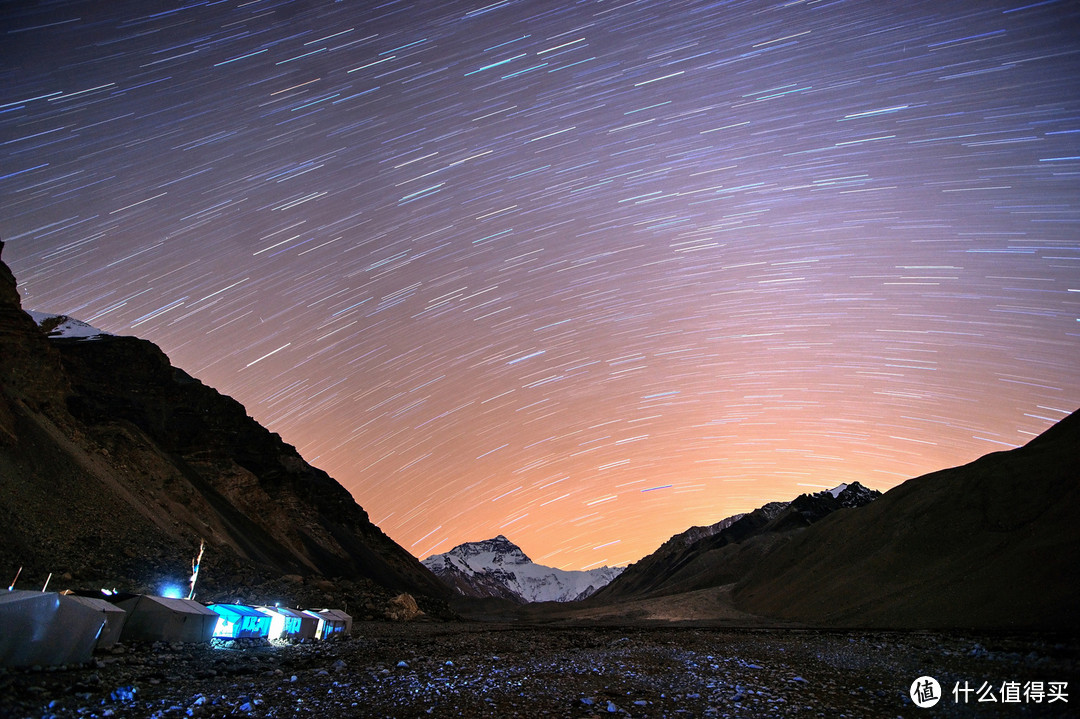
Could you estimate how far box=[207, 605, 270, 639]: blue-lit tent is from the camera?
1733 cm

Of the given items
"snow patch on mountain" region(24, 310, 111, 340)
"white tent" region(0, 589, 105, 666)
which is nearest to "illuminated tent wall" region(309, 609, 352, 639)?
"white tent" region(0, 589, 105, 666)

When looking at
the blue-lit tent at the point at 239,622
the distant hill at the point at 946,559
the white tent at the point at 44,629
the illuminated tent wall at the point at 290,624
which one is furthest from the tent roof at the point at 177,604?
the distant hill at the point at 946,559

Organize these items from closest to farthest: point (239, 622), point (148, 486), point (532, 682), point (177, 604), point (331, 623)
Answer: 1. point (532, 682)
2. point (177, 604)
3. point (239, 622)
4. point (331, 623)
5. point (148, 486)

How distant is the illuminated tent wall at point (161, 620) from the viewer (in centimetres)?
1484

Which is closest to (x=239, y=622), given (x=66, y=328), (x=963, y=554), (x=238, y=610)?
(x=238, y=610)

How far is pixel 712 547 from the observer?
143875 mm

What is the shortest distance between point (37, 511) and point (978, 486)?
2414 inches

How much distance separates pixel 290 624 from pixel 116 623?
8289mm

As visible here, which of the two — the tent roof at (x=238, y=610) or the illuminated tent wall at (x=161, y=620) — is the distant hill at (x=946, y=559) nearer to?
the tent roof at (x=238, y=610)

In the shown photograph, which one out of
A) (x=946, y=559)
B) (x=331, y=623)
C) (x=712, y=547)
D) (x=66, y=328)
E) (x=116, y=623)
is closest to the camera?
(x=116, y=623)

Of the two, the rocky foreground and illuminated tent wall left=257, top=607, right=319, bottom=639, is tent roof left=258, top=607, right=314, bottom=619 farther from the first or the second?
the rocky foreground

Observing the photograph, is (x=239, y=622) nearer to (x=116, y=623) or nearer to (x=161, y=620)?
(x=161, y=620)

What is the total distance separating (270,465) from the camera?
3034 inches

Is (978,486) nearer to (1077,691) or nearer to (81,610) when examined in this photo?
(1077,691)
